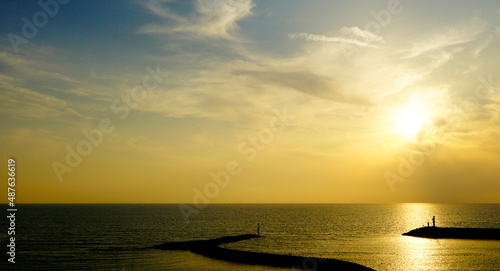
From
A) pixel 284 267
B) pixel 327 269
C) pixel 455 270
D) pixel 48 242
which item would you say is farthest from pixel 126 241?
pixel 455 270

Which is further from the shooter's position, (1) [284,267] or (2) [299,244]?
(2) [299,244]

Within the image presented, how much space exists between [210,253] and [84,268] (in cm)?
1881

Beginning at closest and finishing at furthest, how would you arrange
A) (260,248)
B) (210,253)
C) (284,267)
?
(284,267) < (210,253) < (260,248)

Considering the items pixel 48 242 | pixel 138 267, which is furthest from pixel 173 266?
pixel 48 242

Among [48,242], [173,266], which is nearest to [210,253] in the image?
[173,266]

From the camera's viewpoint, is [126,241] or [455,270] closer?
[455,270]

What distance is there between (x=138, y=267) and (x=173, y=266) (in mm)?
4921

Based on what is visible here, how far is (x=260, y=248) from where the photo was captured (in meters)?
69.9

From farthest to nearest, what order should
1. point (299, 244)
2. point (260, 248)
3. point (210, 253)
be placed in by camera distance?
point (299, 244)
point (260, 248)
point (210, 253)

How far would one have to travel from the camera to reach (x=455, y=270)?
49281mm

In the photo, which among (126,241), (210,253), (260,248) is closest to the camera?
(210,253)

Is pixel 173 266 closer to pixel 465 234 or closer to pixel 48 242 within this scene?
pixel 48 242

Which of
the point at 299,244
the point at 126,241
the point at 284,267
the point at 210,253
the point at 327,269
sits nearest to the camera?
the point at 327,269

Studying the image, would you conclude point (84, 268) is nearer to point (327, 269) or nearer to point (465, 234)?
point (327, 269)
